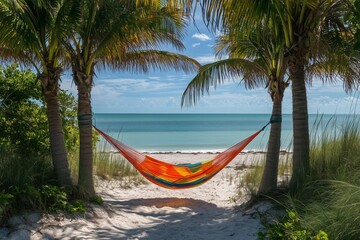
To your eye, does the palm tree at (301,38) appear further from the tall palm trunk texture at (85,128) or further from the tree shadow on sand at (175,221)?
the tall palm trunk texture at (85,128)

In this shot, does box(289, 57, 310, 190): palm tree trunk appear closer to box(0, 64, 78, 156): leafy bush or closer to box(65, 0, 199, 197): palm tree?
box(65, 0, 199, 197): palm tree

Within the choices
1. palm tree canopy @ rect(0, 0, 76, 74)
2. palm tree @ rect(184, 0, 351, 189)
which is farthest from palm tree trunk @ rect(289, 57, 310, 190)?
palm tree canopy @ rect(0, 0, 76, 74)

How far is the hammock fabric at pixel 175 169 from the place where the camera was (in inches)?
206

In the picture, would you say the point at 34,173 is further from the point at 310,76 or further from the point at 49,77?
the point at 310,76

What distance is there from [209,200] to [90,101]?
220cm

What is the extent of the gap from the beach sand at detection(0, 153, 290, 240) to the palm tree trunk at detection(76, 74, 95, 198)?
353 millimetres

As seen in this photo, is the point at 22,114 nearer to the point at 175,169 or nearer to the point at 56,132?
the point at 56,132

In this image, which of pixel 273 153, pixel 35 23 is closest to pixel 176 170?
pixel 273 153

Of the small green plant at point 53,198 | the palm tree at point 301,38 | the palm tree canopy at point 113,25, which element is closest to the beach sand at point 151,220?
the small green plant at point 53,198

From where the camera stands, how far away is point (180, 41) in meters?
5.45

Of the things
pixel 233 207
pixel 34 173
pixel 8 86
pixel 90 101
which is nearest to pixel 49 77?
pixel 90 101

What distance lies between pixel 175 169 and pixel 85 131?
1449 mm

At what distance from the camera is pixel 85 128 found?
4.57m

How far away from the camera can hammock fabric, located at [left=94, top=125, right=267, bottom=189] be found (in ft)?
17.2
